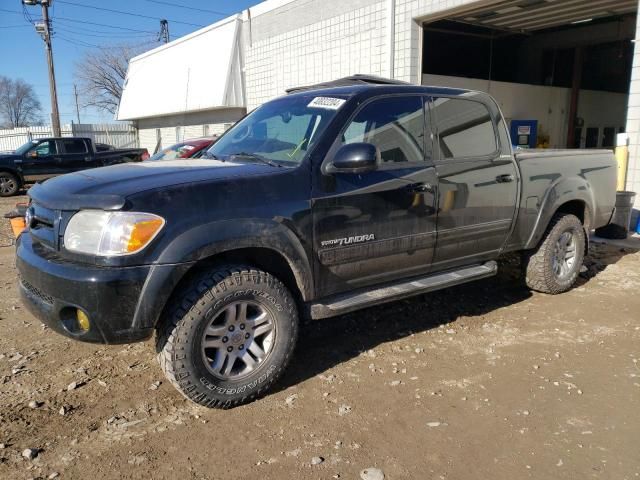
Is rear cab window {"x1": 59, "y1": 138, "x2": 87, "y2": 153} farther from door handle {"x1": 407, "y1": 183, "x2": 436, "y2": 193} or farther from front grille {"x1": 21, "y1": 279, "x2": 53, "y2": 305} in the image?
door handle {"x1": 407, "y1": 183, "x2": 436, "y2": 193}

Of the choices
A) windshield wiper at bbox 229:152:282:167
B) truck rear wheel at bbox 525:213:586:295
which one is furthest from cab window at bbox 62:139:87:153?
truck rear wheel at bbox 525:213:586:295

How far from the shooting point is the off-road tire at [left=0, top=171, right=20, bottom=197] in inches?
588

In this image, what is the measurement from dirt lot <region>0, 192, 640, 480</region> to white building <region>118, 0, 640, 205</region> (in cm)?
559

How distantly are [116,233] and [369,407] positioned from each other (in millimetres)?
1836

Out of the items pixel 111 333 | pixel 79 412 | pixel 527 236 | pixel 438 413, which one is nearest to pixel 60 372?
pixel 79 412

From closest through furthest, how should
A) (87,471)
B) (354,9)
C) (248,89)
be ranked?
1. (87,471)
2. (354,9)
3. (248,89)

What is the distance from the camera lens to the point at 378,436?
2.87 metres

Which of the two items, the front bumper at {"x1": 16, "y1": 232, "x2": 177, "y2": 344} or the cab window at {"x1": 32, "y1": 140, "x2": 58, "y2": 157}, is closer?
the front bumper at {"x1": 16, "y1": 232, "x2": 177, "y2": 344}

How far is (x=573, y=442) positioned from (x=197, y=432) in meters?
2.12

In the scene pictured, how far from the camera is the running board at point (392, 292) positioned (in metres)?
3.43

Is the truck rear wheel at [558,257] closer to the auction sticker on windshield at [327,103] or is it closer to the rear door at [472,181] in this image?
the rear door at [472,181]

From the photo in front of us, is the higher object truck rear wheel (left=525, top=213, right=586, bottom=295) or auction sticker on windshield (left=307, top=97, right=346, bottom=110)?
auction sticker on windshield (left=307, top=97, right=346, bottom=110)

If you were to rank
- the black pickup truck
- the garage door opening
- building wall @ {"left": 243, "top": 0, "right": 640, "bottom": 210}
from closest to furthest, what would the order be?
1. the black pickup truck
2. building wall @ {"left": 243, "top": 0, "right": 640, "bottom": 210}
3. the garage door opening

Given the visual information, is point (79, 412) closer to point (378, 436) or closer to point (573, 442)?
point (378, 436)
